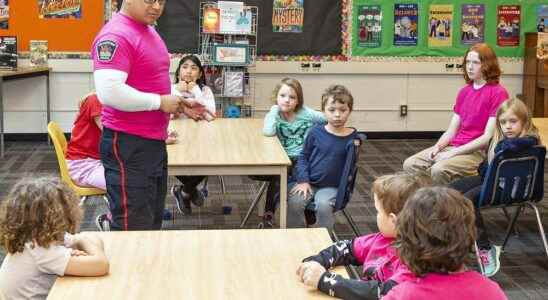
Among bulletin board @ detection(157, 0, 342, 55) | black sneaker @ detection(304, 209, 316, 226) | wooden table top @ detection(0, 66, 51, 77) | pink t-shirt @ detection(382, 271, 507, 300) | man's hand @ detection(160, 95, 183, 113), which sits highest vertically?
bulletin board @ detection(157, 0, 342, 55)

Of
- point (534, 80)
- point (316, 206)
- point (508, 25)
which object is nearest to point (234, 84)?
point (508, 25)

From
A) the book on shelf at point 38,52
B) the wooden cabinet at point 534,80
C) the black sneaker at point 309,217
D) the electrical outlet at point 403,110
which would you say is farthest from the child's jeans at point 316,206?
the wooden cabinet at point 534,80

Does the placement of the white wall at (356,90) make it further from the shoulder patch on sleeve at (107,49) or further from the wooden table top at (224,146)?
the shoulder patch on sleeve at (107,49)

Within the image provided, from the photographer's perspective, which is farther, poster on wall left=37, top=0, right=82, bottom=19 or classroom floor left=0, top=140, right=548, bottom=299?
poster on wall left=37, top=0, right=82, bottom=19

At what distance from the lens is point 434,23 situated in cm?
828

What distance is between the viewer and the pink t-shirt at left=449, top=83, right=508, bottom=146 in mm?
4375

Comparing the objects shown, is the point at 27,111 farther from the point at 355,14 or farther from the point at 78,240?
the point at 78,240

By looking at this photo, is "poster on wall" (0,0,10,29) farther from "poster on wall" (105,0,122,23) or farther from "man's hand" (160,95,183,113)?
"man's hand" (160,95,183,113)

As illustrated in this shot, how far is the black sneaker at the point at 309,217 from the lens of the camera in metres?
3.95

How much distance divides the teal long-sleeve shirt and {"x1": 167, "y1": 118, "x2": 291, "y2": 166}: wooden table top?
8cm

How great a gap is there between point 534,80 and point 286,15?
9.25 feet

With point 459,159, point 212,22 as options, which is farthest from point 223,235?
point 212,22

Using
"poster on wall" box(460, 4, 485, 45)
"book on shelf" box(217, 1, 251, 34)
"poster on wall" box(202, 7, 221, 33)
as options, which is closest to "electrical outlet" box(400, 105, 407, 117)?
"poster on wall" box(460, 4, 485, 45)

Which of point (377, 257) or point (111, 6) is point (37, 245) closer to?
point (377, 257)
